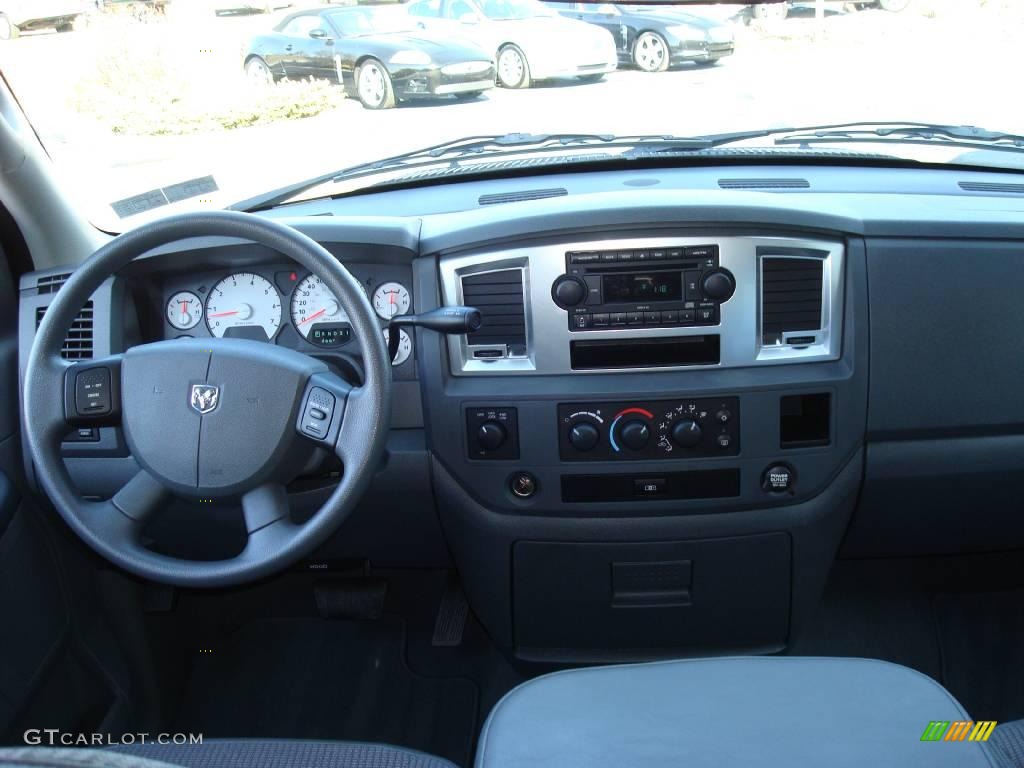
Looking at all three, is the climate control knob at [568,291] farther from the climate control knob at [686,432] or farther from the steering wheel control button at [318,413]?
the steering wheel control button at [318,413]

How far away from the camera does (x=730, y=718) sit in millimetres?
1446

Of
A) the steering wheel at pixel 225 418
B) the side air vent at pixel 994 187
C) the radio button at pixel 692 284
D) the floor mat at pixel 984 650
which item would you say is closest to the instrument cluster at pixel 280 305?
the steering wheel at pixel 225 418

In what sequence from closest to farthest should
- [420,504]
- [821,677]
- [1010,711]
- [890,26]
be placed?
[821,677]
[420,504]
[1010,711]
[890,26]

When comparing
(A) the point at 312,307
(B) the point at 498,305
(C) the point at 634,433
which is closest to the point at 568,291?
(B) the point at 498,305

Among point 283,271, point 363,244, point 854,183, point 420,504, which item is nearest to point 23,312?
point 283,271

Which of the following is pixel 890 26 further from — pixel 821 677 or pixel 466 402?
pixel 821 677

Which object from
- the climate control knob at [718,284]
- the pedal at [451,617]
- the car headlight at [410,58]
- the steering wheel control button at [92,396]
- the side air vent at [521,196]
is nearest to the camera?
the steering wheel control button at [92,396]

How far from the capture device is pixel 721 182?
2611 millimetres

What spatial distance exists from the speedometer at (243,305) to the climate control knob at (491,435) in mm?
590

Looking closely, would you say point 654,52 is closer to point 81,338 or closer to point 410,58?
point 410,58

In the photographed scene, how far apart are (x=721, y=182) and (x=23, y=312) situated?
1.89 meters

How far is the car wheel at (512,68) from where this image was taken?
2.98 meters

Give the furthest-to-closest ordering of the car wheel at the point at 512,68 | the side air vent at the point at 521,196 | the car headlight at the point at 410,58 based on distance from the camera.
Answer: the car wheel at the point at 512,68, the car headlight at the point at 410,58, the side air vent at the point at 521,196

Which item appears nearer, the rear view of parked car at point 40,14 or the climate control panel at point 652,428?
the climate control panel at point 652,428
